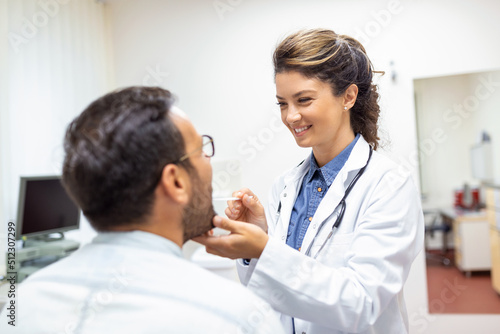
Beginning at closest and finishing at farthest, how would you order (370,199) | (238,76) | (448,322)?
(370,199) → (448,322) → (238,76)

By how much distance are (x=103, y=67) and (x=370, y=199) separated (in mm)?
3065

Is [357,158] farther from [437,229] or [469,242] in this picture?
[469,242]

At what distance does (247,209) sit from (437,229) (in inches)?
93.3

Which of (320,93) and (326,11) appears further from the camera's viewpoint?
(326,11)

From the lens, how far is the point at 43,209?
271 cm

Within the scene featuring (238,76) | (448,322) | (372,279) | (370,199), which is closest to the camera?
(372,279)

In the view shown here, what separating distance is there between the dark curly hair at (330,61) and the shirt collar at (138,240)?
0.72 m

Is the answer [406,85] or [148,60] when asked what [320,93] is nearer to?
[406,85]

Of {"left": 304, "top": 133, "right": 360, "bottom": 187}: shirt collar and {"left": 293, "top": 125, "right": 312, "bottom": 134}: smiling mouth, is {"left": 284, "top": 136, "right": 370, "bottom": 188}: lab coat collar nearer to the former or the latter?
{"left": 304, "top": 133, "right": 360, "bottom": 187}: shirt collar

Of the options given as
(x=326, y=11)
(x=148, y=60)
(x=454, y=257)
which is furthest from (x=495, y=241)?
(x=148, y=60)

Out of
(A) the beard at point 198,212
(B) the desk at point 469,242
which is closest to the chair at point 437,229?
(B) the desk at point 469,242

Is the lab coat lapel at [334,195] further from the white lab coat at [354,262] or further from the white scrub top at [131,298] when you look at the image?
the white scrub top at [131,298]

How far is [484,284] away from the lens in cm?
328

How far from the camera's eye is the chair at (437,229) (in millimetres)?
3211
